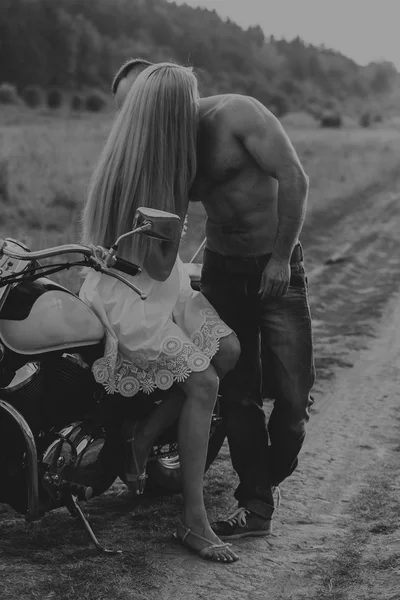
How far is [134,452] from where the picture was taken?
3.55m

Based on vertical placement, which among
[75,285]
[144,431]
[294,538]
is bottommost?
[75,285]

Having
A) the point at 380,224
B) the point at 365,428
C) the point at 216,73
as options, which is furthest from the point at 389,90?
the point at 365,428

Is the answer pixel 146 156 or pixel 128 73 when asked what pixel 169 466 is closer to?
pixel 146 156

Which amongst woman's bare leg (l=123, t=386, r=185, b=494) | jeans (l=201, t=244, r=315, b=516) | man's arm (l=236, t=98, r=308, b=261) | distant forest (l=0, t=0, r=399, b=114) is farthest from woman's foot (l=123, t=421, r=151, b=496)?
distant forest (l=0, t=0, r=399, b=114)

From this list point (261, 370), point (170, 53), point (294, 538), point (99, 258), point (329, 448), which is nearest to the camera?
point (99, 258)

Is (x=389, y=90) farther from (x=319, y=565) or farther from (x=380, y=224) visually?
(x=319, y=565)

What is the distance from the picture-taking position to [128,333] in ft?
11.0

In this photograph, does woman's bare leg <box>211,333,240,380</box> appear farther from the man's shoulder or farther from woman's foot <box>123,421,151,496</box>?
the man's shoulder

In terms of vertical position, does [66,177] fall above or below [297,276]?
below

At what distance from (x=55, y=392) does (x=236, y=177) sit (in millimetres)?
1104

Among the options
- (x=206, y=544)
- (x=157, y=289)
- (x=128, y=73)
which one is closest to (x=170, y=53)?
(x=128, y=73)

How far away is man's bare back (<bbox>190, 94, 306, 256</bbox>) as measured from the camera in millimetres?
3545

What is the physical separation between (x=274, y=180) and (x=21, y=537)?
5.70 ft

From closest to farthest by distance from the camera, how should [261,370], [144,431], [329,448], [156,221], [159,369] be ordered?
[156,221], [159,369], [144,431], [261,370], [329,448]
